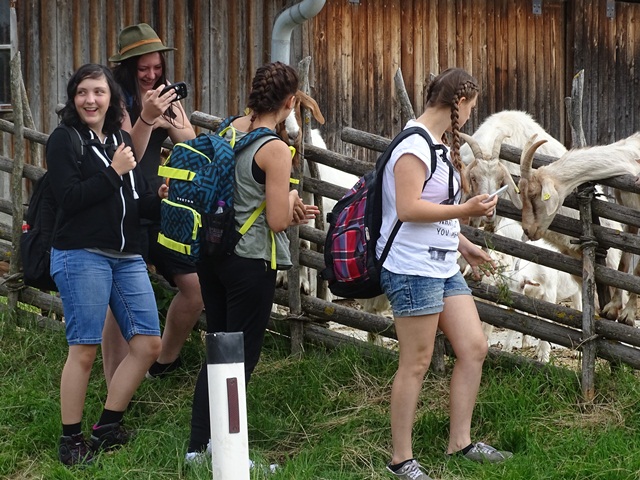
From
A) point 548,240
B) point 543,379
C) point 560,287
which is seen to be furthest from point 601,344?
point 560,287

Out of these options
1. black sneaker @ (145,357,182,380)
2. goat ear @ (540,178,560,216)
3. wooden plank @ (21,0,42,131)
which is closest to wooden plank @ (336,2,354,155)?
wooden plank @ (21,0,42,131)

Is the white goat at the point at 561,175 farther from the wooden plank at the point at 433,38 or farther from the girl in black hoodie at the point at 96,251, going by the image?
the wooden plank at the point at 433,38

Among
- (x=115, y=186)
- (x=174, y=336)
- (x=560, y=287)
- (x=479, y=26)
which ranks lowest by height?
(x=560, y=287)

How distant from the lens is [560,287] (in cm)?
895

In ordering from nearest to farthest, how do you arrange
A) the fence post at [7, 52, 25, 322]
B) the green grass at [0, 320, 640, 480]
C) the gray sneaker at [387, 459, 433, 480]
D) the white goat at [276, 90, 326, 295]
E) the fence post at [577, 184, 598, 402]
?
the gray sneaker at [387, 459, 433, 480] → the green grass at [0, 320, 640, 480] → the white goat at [276, 90, 326, 295] → the fence post at [577, 184, 598, 402] → the fence post at [7, 52, 25, 322]

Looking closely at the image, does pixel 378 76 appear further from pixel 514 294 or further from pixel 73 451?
pixel 73 451

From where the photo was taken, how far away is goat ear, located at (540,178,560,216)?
18.7 ft

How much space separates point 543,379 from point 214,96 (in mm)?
5650

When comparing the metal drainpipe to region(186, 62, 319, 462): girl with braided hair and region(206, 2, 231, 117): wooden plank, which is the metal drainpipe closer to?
region(206, 2, 231, 117): wooden plank

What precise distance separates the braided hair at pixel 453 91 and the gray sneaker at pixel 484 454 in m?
1.36

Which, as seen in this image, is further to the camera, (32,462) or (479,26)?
(479,26)

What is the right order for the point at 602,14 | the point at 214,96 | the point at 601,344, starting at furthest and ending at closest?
the point at 602,14 < the point at 214,96 < the point at 601,344

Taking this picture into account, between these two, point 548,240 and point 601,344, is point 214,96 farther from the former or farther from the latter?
point 601,344

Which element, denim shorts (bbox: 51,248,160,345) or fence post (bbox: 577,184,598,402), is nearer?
denim shorts (bbox: 51,248,160,345)
